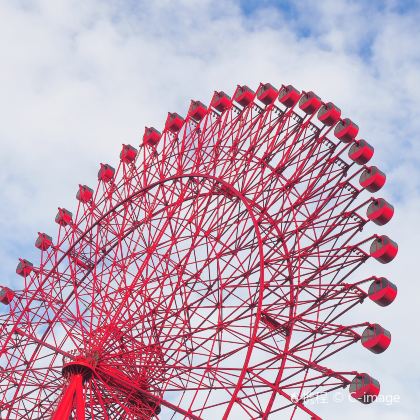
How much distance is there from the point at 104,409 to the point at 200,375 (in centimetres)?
276

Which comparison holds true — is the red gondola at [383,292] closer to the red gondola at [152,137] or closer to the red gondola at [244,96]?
the red gondola at [244,96]

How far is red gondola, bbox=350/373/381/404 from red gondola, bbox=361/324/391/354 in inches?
28.6

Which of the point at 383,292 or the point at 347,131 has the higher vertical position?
the point at 347,131

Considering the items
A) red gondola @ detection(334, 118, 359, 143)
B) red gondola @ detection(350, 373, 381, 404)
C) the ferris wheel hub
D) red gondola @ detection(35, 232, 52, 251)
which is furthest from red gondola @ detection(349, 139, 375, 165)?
red gondola @ detection(35, 232, 52, 251)

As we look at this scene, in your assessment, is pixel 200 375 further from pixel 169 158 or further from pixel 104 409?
pixel 169 158

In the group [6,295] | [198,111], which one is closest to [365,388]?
[198,111]

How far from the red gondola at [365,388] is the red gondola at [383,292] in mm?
1895

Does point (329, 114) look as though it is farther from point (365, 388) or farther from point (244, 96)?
point (365, 388)

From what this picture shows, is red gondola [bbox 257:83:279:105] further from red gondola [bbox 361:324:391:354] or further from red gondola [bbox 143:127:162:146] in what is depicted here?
red gondola [bbox 361:324:391:354]

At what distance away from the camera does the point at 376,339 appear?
22.4m

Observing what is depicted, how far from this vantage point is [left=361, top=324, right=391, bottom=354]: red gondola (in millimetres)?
22362

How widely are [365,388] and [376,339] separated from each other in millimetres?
1273

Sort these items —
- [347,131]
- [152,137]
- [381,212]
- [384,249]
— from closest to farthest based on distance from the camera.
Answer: [384,249] < [381,212] < [347,131] < [152,137]

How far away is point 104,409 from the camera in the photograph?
23.8m
